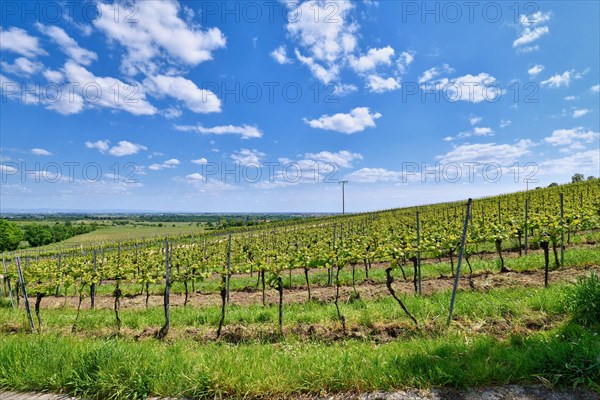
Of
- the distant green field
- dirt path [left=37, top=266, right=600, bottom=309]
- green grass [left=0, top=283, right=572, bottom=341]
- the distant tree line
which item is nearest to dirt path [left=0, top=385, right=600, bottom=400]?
green grass [left=0, top=283, right=572, bottom=341]

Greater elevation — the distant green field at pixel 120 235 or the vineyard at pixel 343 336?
the vineyard at pixel 343 336

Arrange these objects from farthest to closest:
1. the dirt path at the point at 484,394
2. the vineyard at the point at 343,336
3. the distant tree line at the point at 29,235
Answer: the distant tree line at the point at 29,235 < the vineyard at the point at 343,336 < the dirt path at the point at 484,394

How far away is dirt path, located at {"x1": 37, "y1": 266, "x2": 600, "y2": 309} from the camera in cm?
753

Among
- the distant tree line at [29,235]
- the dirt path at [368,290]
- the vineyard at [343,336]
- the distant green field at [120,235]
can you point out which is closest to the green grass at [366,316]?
the vineyard at [343,336]

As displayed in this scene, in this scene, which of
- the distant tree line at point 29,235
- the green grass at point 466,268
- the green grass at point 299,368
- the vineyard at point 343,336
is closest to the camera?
the green grass at point 299,368

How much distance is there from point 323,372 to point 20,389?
3625 mm

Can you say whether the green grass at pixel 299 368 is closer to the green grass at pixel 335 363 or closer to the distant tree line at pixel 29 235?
the green grass at pixel 335 363

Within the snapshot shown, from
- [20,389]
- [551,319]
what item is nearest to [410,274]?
[551,319]

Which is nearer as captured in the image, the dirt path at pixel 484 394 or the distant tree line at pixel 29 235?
the dirt path at pixel 484 394

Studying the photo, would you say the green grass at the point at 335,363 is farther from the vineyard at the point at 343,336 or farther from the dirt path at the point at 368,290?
the dirt path at the point at 368,290

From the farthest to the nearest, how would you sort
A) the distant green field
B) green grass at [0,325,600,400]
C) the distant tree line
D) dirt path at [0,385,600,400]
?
the distant tree line < the distant green field < green grass at [0,325,600,400] < dirt path at [0,385,600,400]

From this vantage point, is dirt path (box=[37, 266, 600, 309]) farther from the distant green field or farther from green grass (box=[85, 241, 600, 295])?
the distant green field

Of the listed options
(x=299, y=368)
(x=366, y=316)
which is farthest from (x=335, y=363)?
(x=366, y=316)

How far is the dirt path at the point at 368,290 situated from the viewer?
753 centimetres
